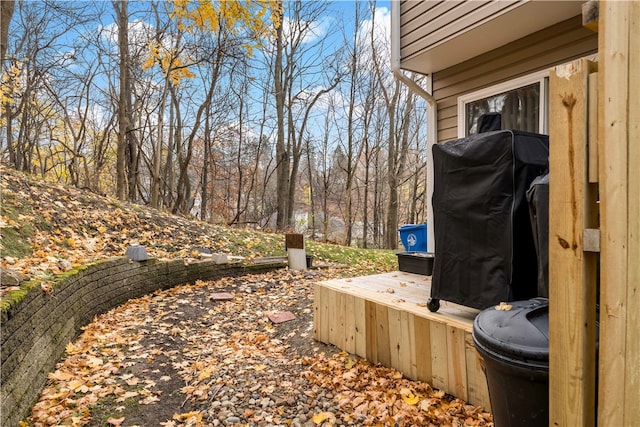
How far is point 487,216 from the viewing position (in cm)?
214

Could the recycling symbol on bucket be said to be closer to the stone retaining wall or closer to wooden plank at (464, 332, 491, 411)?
the stone retaining wall

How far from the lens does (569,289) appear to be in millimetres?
1312

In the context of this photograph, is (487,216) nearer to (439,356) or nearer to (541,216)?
(541,216)

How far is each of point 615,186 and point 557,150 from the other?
0.72 ft

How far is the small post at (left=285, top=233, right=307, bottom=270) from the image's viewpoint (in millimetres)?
6672

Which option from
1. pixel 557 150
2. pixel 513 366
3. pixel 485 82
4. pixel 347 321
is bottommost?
pixel 347 321

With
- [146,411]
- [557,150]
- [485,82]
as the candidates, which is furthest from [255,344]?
[485,82]

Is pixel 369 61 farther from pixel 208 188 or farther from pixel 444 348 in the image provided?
pixel 444 348

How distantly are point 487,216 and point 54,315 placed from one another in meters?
3.12

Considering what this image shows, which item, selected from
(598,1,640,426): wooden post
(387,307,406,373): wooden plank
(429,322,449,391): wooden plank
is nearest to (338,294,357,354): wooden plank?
(387,307,406,373): wooden plank

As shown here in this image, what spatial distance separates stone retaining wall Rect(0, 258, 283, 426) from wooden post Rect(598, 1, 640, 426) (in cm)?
Result: 269

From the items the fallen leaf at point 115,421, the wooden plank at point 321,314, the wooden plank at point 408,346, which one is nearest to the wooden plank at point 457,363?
the wooden plank at point 408,346

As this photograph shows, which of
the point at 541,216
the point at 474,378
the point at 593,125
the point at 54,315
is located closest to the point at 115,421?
the point at 54,315

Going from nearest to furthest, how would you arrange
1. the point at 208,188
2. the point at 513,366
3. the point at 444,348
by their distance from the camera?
the point at 513,366 < the point at 444,348 < the point at 208,188
